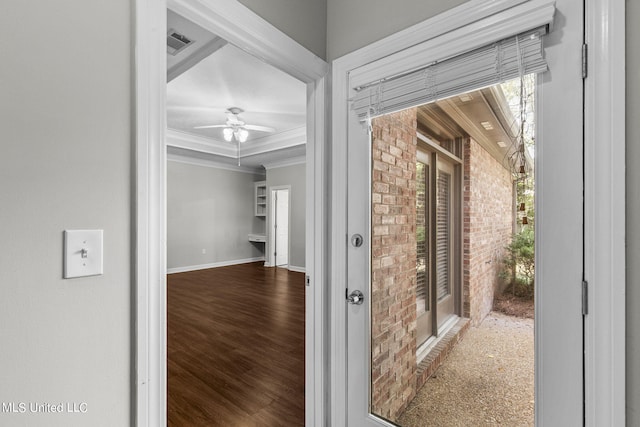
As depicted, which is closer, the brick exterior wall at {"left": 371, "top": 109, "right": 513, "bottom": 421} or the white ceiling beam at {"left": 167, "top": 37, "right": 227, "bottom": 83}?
the brick exterior wall at {"left": 371, "top": 109, "right": 513, "bottom": 421}

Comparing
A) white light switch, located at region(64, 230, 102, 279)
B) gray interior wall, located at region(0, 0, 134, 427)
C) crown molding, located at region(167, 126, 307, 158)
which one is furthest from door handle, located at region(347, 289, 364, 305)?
crown molding, located at region(167, 126, 307, 158)

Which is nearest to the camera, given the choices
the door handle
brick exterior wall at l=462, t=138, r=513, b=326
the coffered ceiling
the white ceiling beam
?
brick exterior wall at l=462, t=138, r=513, b=326

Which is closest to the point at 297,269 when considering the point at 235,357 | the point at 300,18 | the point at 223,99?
the point at 223,99

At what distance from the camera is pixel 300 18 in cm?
152

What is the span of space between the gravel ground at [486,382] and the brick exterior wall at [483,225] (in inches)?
3.5

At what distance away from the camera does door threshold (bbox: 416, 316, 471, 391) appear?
126 cm

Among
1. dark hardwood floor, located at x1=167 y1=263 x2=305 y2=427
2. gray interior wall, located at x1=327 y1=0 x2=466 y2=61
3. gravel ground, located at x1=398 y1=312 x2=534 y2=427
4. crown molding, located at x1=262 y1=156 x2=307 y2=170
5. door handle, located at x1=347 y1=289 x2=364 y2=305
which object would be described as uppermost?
Result: crown molding, located at x1=262 y1=156 x2=307 y2=170

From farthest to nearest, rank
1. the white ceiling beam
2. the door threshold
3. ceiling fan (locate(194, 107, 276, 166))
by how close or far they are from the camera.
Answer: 1. ceiling fan (locate(194, 107, 276, 166))
2. the white ceiling beam
3. the door threshold

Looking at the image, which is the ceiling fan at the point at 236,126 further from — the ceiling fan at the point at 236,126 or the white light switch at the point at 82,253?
the white light switch at the point at 82,253

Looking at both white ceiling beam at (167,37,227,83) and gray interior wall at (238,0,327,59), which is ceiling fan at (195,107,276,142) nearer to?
white ceiling beam at (167,37,227,83)

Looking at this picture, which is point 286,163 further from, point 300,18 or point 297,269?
point 300,18

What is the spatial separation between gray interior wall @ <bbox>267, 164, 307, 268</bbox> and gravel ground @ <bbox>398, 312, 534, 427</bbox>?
5810mm

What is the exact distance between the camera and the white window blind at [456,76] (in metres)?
1.05

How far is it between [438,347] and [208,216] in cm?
690
